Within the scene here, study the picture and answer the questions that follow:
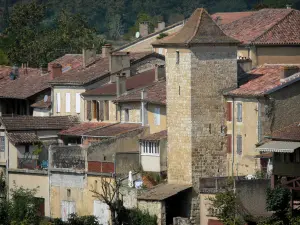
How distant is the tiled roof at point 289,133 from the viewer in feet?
240

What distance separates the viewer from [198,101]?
252 feet

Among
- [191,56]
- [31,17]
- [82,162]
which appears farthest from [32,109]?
[31,17]

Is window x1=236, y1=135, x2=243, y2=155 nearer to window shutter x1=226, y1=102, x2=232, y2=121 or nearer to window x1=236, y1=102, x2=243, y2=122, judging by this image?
window x1=236, y1=102, x2=243, y2=122

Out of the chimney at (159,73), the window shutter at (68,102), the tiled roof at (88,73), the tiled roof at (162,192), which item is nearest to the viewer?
the tiled roof at (162,192)

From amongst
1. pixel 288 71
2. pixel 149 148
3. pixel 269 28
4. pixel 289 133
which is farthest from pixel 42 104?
pixel 289 133

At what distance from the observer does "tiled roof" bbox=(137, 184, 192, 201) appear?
75.8 meters

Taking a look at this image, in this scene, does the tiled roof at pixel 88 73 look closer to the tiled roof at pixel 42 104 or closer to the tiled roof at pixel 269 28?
the tiled roof at pixel 42 104

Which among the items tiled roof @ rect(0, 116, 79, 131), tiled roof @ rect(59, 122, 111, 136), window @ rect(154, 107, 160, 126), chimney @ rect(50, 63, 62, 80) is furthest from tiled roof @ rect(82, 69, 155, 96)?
chimney @ rect(50, 63, 62, 80)

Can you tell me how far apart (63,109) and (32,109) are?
3614 mm

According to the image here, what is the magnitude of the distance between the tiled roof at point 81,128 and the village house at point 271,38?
7767 mm

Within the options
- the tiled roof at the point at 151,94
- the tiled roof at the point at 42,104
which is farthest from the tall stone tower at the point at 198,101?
the tiled roof at the point at 42,104

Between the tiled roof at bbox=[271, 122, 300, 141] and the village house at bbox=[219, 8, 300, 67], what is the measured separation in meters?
11.5

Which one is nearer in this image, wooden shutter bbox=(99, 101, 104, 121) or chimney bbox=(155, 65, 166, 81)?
chimney bbox=(155, 65, 166, 81)

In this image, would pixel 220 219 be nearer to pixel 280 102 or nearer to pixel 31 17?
pixel 280 102
